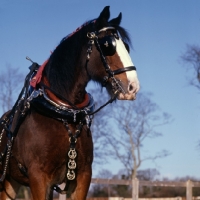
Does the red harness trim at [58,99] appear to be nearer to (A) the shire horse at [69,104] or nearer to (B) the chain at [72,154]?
(A) the shire horse at [69,104]

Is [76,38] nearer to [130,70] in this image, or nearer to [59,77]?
[59,77]

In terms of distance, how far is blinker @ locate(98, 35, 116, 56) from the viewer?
4383mm

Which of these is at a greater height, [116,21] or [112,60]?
[116,21]

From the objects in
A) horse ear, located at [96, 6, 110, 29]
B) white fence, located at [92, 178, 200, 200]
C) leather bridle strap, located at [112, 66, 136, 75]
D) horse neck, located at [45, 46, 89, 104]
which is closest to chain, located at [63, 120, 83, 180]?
horse neck, located at [45, 46, 89, 104]

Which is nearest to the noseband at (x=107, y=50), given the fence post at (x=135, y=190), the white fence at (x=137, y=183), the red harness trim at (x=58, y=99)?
the red harness trim at (x=58, y=99)

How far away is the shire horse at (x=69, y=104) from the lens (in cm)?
439

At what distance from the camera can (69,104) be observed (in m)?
4.67

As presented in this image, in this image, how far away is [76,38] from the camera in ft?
15.5

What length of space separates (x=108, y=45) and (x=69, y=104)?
75 centimetres

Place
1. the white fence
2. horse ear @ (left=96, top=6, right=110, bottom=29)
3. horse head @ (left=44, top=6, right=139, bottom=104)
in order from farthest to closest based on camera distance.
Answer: the white fence < horse ear @ (left=96, top=6, right=110, bottom=29) < horse head @ (left=44, top=6, right=139, bottom=104)

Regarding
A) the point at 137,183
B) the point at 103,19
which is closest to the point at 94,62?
the point at 103,19

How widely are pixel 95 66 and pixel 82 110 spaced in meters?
0.51

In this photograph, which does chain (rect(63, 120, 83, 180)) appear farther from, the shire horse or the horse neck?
the horse neck

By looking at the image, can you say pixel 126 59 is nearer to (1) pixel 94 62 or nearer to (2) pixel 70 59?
(1) pixel 94 62
